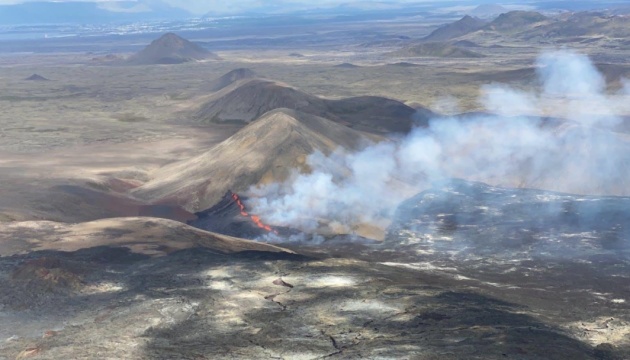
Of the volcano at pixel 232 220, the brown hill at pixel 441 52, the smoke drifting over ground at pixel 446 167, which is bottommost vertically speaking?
the volcano at pixel 232 220

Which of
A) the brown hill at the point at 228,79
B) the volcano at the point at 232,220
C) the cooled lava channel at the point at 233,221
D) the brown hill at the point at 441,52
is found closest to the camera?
the cooled lava channel at the point at 233,221

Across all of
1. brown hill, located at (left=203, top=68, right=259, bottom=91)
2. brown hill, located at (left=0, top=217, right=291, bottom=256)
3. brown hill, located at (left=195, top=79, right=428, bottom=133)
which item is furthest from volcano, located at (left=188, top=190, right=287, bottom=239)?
brown hill, located at (left=203, top=68, right=259, bottom=91)

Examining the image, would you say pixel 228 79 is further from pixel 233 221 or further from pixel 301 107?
→ pixel 233 221

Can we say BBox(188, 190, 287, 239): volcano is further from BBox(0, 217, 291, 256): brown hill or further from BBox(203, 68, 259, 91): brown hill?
BBox(203, 68, 259, 91): brown hill

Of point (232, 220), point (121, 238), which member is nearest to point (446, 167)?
point (232, 220)

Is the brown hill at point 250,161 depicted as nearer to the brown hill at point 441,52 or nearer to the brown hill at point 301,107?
the brown hill at point 301,107

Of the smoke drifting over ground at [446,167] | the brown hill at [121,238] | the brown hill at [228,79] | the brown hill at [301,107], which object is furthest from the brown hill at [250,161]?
Result: the brown hill at [228,79]

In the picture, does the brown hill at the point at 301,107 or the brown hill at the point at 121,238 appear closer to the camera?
the brown hill at the point at 121,238
